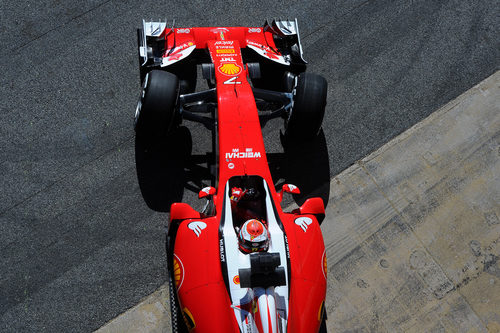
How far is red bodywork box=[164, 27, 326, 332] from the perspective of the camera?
552 cm

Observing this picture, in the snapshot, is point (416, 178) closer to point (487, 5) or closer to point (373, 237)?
point (373, 237)

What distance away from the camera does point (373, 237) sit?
754 cm

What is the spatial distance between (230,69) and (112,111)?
6.50ft

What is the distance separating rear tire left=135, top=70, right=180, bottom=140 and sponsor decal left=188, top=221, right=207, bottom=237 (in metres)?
1.54

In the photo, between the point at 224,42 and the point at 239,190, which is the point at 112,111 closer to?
the point at 224,42

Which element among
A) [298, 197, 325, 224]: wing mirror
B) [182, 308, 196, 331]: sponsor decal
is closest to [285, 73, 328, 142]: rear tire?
[298, 197, 325, 224]: wing mirror

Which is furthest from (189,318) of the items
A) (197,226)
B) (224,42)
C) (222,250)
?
(224,42)

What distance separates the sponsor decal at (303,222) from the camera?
6.15m

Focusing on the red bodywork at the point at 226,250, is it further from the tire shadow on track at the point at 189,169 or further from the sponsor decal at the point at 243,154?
the tire shadow on track at the point at 189,169

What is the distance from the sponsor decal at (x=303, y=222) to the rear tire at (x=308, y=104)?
157 centimetres

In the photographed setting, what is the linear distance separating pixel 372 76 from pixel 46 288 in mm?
6117

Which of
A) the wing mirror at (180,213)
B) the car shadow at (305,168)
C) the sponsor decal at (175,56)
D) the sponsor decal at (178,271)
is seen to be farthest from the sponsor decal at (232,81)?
the sponsor decal at (178,271)

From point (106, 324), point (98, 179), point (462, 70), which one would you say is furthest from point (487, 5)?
point (106, 324)

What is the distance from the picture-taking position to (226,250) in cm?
568
